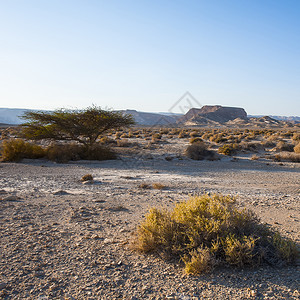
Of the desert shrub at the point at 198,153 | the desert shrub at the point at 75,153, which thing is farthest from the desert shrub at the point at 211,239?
the desert shrub at the point at 198,153

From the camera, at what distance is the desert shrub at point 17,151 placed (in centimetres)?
1630

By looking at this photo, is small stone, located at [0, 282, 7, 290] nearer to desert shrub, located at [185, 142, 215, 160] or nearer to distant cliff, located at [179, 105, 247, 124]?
desert shrub, located at [185, 142, 215, 160]

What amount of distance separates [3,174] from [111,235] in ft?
30.0

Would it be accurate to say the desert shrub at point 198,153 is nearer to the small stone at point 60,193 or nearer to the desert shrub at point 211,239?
the small stone at point 60,193

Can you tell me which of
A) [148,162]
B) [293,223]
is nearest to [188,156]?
[148,162]

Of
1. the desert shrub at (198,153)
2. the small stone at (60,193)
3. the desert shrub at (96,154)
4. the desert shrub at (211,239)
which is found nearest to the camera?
the desert shrub at (211,239)

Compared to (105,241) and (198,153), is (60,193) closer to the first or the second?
(105,241)

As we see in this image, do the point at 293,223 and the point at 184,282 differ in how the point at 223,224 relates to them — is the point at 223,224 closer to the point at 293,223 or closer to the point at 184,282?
the point at 184,282

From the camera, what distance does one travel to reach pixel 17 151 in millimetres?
16609

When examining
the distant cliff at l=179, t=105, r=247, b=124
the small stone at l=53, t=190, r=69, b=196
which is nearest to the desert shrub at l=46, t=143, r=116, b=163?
the small stone at l=53, t=190, r=69, b=196

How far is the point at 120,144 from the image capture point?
25.8 meters

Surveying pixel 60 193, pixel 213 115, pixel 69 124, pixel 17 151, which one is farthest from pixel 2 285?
pixel 213 115

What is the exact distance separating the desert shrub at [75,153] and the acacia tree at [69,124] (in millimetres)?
1187

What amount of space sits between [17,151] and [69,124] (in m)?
4.40
